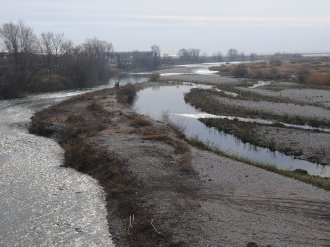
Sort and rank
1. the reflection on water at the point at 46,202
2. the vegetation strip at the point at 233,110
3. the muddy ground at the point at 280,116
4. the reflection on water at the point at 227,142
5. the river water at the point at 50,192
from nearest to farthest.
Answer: the reflection on water at the point at 46,202 → the river water at the point at 50,192 → the reflection on water at the point at 227,142 → the muddy ground at the point at 280,116 → the vegetation strip at the point at 233,110

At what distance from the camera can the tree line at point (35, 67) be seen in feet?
230

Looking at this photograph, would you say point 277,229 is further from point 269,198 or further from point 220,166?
point 220,166

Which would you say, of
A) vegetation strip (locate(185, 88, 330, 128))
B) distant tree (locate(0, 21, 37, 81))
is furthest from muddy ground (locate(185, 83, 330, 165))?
distant tree (locate(0, 21, 37, 81))

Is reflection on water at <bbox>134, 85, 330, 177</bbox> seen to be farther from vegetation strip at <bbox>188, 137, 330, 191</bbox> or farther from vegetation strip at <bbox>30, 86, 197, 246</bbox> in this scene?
vegetation strip at <bbox>30, 86, 197, 246</bbox>

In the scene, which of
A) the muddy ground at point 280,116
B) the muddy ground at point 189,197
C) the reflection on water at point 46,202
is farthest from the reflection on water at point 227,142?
the reflection on water at point 46,202

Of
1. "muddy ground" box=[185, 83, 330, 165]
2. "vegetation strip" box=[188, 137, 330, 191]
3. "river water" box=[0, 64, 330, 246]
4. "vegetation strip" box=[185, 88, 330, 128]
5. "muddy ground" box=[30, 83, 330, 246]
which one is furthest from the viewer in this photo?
"vegetation strip" box=[185, 88, 330, 128]

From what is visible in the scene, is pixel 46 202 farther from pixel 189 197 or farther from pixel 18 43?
pixel 18 43

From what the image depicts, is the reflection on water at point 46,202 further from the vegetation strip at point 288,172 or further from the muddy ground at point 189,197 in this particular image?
the vegetation strip at point 288,172

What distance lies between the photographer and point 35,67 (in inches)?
3351

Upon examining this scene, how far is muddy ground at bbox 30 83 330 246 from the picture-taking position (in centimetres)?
1422

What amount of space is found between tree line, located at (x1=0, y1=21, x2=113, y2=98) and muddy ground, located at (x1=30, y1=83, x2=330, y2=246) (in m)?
44.4

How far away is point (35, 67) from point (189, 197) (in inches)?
2895

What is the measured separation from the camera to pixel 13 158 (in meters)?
25.2

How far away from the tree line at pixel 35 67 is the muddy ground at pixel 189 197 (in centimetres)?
4442
